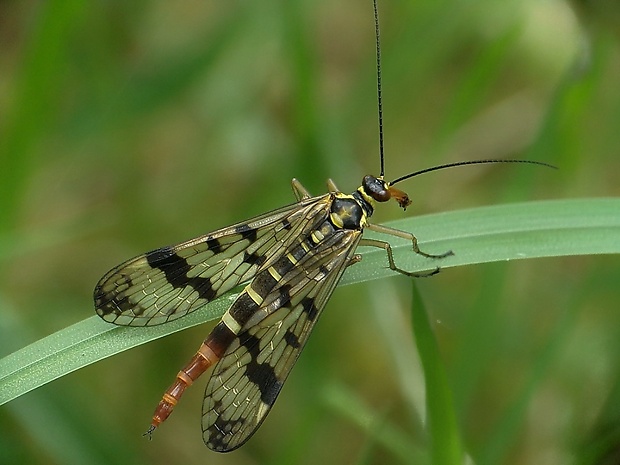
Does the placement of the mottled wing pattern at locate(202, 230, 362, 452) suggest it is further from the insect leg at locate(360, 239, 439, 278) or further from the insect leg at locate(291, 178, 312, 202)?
the insect leg at locate(291, 178, 312, 202)

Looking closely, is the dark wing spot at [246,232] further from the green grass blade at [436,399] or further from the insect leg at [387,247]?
the green grass blade at [436,399]

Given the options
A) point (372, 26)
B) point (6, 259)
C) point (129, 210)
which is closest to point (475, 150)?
point (372, 26)

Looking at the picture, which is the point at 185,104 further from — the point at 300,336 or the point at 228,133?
the point at 300,336

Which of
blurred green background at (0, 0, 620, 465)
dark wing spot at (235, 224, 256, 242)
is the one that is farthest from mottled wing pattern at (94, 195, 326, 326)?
blurred green background at (0, 0, 620, 465)

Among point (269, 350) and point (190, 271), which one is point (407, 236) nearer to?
point (269, 350)

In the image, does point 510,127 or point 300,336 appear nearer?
point 300,336

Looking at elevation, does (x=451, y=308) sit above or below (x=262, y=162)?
below
